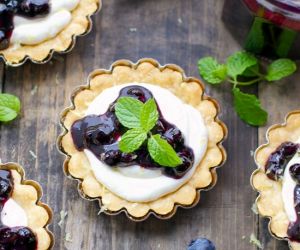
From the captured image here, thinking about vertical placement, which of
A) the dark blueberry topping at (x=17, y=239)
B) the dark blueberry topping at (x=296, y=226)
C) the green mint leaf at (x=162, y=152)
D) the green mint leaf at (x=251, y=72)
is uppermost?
the green mint leaf at (x=251, y=72)

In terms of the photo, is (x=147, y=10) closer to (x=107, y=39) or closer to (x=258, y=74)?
(x=107, y=39)

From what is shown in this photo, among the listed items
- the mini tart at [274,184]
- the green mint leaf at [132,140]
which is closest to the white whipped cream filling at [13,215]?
the green mint leaf at [132,140]

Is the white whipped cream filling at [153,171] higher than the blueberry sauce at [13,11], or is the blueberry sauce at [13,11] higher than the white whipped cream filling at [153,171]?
the blueberry sauce at [13,11]

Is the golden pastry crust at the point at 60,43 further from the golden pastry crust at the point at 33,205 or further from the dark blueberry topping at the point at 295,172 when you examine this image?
the dark blueberry topping at the point at 295,172

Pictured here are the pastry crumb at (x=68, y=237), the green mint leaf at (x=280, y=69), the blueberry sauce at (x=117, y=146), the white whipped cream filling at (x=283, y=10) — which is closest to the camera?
the white whipped cream filling at (x=283, y=10)

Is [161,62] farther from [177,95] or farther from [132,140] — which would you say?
[132,140]

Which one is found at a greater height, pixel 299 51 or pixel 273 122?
pixel 299 51

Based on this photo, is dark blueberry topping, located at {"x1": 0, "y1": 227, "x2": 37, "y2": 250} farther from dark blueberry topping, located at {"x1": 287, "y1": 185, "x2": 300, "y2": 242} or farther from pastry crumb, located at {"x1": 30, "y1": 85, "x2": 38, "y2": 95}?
dark blueberry topping, located at {"x1": 287, "y1": 185, "x2": 300, "y2": 242}

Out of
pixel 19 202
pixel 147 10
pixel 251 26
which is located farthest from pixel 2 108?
pixel 251 26
